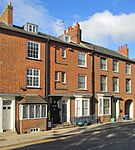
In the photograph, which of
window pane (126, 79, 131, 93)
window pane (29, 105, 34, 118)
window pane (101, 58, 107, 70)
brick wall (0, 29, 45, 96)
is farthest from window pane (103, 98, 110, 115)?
window pane (29, 105, 34, 118)

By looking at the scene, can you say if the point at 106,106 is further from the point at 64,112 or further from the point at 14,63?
the point at 14,63

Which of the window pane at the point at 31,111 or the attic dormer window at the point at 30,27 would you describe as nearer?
the window pane at the point at 31,111

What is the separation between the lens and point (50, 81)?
66.6 feet

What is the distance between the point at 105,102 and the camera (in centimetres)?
2588

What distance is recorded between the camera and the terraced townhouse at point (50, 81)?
17312 millimetres

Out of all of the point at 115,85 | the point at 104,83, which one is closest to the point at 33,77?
the point at 104,83

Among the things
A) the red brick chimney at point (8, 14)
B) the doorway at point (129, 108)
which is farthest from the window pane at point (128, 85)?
the red brick chimney at point (8, 14)

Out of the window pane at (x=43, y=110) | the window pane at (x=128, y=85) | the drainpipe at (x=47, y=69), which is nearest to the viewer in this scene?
the window pane at (x=43, y=110)

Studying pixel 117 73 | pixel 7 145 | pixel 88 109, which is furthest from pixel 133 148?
pixel 117 73

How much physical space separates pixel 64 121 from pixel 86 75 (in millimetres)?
6717

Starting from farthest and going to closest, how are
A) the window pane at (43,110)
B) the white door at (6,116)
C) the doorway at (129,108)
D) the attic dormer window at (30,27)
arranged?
the doorway at (129,108), the attic dormer window at (30,27), the window pane at (43,110), the white door at (6,116)

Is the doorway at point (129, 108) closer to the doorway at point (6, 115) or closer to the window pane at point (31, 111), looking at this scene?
the window pane at point (31, 111)

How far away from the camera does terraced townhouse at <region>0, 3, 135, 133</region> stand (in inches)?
682

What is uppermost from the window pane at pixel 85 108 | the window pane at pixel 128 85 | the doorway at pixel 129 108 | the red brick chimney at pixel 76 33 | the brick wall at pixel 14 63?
the red brick chimney at pixel 76 33
